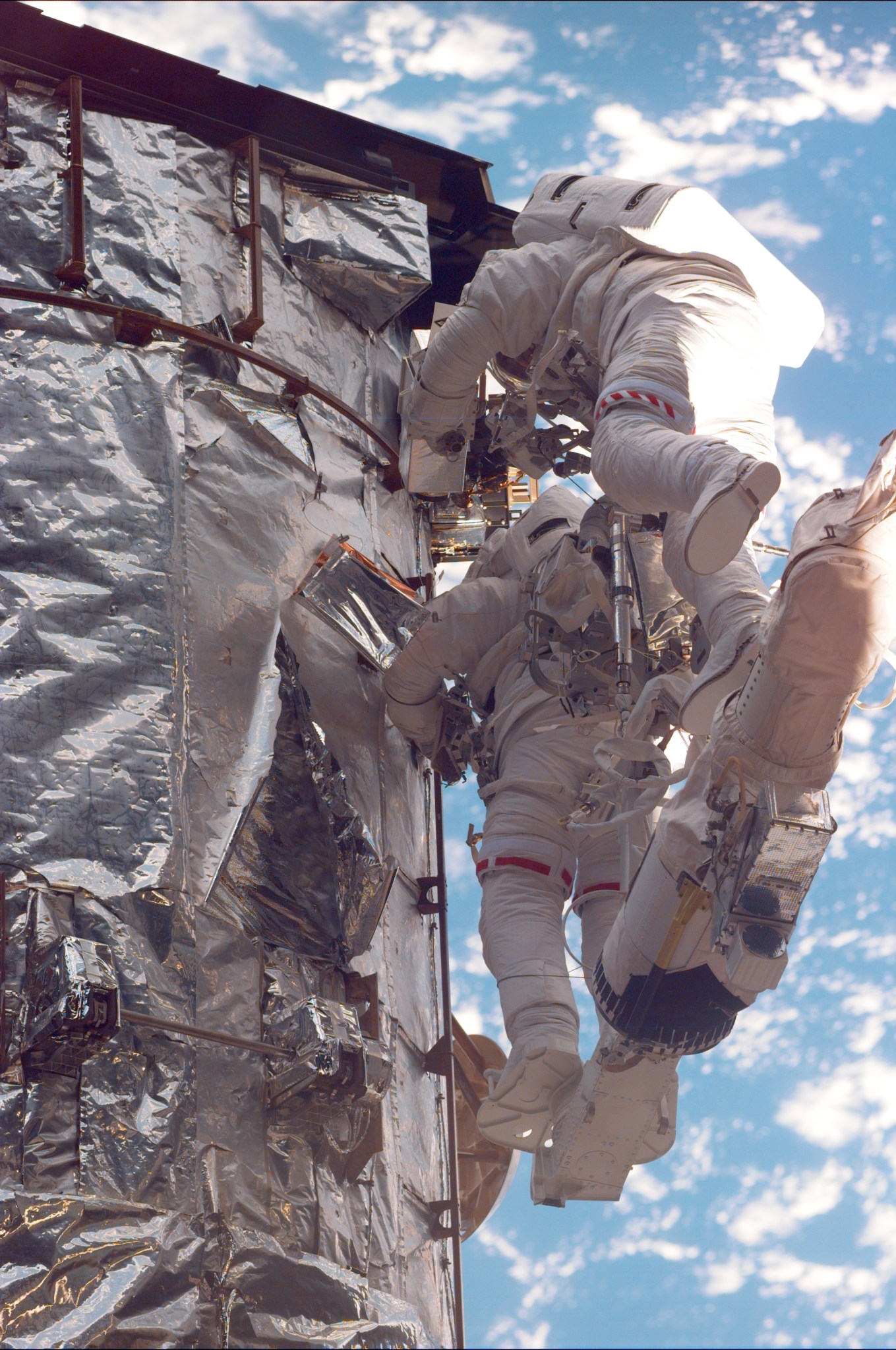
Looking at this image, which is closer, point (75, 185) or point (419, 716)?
point (75, 185)

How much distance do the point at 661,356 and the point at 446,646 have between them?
4.30ft

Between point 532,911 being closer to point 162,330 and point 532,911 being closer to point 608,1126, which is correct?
point 608,1126

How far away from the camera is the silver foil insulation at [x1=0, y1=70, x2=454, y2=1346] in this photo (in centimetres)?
439

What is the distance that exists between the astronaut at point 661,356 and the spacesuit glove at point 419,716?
3.77 feet

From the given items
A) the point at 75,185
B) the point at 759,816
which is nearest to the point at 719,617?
the point at 759,816

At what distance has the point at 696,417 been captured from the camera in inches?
200

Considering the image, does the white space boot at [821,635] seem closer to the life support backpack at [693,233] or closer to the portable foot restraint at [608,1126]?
the portable foot restraint at [608,1126]

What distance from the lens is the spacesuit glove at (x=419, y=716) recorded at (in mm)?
6066

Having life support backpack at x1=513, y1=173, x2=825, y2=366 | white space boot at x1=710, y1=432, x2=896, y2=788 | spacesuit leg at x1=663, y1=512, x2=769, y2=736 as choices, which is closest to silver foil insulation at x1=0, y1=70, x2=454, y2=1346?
life support backpack at x1=513, y1=173, x2=825, y2=366

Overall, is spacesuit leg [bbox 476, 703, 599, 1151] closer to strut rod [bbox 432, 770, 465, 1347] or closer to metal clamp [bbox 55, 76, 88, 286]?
strut rod [bbox 432, 770, 465, 1347]

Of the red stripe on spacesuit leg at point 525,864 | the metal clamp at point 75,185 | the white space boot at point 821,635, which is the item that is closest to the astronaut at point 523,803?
the red stripe on spacesuit leg at point 525,864

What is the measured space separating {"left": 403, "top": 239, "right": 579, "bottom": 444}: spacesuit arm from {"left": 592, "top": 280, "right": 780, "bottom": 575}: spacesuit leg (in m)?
0.73

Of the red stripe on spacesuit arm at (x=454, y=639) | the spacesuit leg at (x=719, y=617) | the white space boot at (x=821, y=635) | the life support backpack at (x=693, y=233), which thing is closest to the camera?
the white space boot at (x=821, y=635)

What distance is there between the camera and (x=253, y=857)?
204 inches
